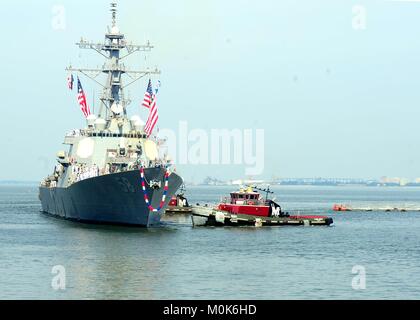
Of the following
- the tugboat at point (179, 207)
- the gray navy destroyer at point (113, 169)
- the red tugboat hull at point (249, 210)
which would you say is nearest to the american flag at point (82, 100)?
the gray navy destroyer at point (113, 169)

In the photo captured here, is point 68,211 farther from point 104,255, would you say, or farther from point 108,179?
point 104,255

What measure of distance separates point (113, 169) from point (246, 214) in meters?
11.3

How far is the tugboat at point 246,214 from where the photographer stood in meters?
70.1

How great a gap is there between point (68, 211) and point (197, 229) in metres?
13.2

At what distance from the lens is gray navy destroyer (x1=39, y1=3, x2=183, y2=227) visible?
61.7 meters

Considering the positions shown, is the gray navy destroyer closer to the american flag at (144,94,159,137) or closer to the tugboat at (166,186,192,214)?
the american flag at (144,94,159,137)

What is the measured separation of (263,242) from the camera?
57.5 m

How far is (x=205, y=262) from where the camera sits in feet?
151

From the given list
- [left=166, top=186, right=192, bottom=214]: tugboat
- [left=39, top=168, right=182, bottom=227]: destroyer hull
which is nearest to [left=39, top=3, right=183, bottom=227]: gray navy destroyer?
[left=39, top=168, right=182, bottom=227]: destroyer hull

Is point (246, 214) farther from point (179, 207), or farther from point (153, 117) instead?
point (179, 207)

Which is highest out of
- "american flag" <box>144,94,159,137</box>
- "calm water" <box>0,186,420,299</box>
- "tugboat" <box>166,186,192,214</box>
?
"american flag" <box>144,94,159,137</box>

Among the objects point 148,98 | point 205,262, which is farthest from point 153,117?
point 205,262

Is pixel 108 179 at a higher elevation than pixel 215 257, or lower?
higher
